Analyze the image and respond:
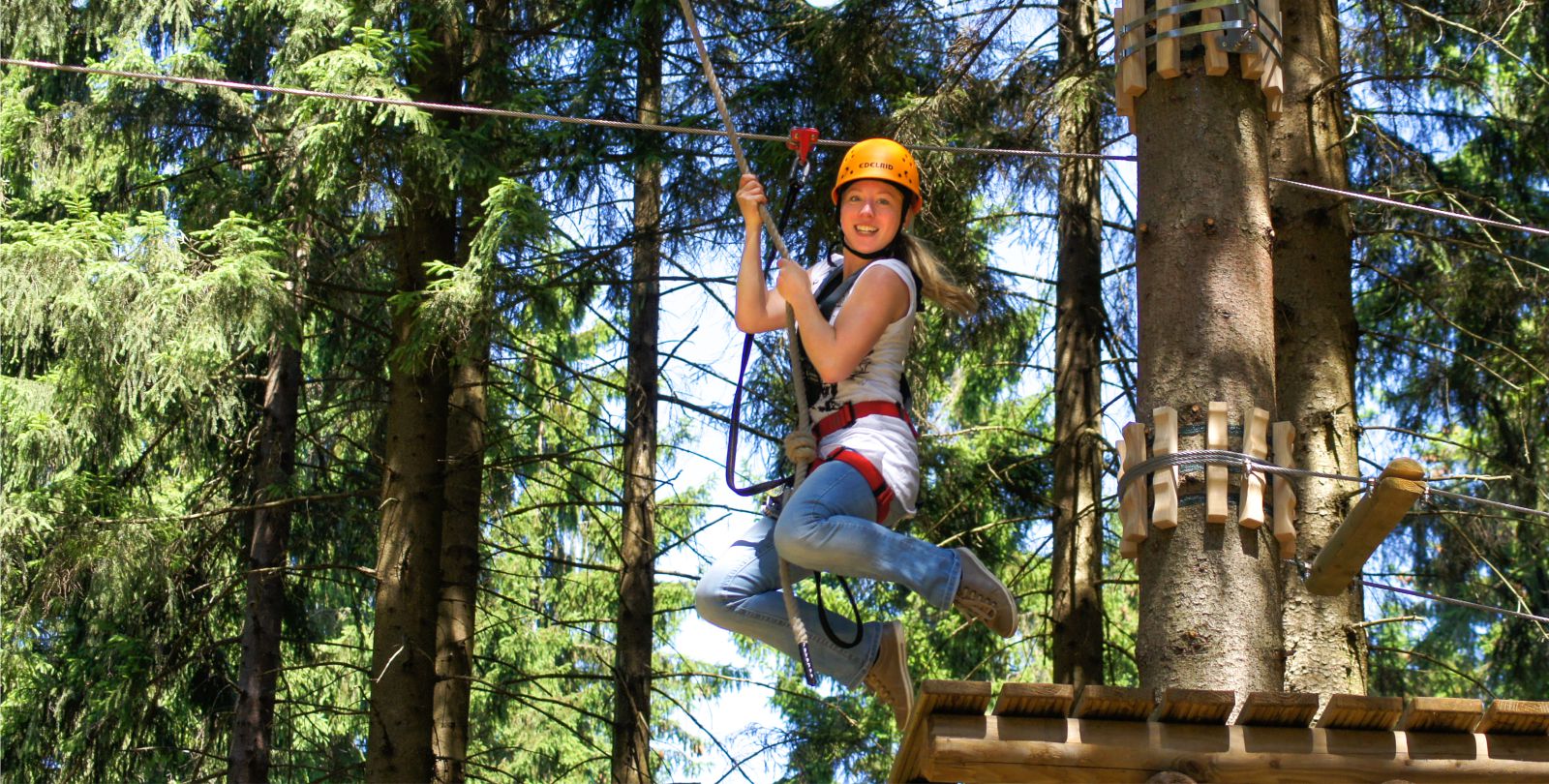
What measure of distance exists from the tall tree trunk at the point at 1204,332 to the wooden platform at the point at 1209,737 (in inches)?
10.3

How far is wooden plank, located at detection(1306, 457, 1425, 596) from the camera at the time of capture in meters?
4.12

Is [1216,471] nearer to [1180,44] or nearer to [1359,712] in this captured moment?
[1359,712]

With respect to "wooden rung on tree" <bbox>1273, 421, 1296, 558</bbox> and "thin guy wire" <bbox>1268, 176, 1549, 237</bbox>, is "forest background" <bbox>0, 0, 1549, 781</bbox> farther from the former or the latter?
"wooden rung on tree" <bbox>1273, 421, 1296, 558</bbox>

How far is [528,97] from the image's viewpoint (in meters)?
8.91

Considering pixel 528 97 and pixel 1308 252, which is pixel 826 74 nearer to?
pixel 528 97

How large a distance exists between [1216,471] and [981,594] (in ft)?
2.29

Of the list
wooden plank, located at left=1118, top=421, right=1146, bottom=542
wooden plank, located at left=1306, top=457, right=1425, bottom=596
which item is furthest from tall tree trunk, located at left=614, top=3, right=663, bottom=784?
wooden plank, located at left=1306, top=457, right=1425, bottom=596

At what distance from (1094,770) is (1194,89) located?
1860 millimetres

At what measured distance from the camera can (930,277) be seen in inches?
197

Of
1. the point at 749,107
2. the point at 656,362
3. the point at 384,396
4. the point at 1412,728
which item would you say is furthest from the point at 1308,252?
the point at 384,396

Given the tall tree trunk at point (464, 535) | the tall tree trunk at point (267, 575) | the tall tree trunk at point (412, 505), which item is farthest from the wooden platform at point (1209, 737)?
the tall tree trunk at point (267, 575)

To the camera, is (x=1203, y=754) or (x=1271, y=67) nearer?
(x=1203, y=754)

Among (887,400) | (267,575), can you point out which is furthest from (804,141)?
(267,575)

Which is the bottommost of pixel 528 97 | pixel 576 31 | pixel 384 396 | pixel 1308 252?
pixel 1308 252
